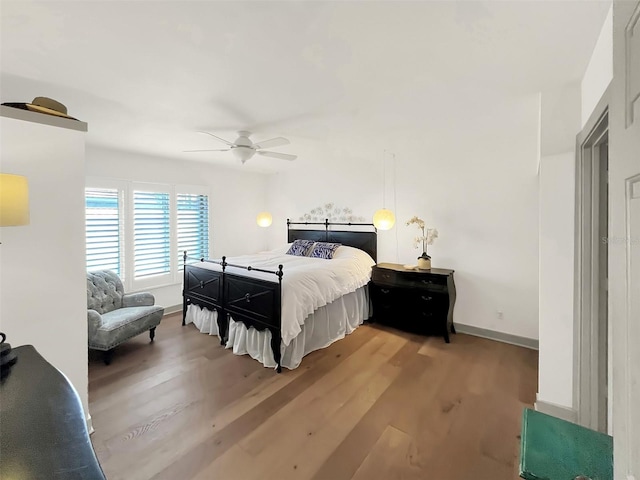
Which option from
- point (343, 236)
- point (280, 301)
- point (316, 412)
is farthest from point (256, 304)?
point (343, 236)

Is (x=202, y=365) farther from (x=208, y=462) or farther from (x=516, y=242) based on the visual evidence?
(x=516, y=242)

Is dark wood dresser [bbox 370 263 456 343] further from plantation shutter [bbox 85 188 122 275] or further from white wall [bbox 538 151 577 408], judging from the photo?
plantation shutter [bbox 85 188 122 275]

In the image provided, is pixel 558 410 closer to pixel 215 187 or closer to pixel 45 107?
pixel 45 107

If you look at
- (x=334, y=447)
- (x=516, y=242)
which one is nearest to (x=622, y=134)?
(x=334, y=447)

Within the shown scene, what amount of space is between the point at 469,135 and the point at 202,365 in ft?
13.0

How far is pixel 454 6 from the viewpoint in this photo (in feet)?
4.48

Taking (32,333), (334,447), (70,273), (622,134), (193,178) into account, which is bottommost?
(334,447)

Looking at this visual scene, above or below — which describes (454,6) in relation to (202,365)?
above

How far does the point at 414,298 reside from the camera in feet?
12.9

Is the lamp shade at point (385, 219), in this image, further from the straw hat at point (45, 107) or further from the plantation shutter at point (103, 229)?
the plantation shutter at point (103, 229)

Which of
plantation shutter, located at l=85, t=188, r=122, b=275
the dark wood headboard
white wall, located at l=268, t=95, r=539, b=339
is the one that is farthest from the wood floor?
the dark wood headboard

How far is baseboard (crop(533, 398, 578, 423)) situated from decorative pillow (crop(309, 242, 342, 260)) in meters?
2.97

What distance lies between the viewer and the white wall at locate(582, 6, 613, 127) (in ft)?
4.73

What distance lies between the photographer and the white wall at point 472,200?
346 cm
